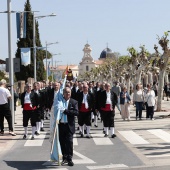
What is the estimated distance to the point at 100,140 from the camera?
15.4m

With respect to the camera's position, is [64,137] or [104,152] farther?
[104,152]

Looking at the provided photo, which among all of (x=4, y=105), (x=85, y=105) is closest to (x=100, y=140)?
(x=85, y=105)

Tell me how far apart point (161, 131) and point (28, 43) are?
51.6 m

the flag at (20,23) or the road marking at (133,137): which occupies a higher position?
the flag at (20,23)

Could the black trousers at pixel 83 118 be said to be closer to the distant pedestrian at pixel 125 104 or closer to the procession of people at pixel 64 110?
the procession of people at pixel 64 110

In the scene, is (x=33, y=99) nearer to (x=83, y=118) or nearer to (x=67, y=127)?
(x=83, y=118)

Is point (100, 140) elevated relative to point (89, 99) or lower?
lower

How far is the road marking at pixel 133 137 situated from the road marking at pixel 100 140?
67 centimetres

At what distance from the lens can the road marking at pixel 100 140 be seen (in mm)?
14734

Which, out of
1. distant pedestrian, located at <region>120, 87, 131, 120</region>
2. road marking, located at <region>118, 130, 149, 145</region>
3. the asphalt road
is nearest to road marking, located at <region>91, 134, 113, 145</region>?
the asphalt road

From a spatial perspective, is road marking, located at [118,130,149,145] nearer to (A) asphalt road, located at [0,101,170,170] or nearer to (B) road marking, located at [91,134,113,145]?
(A) asphalt road, located at [0,101,170,170]

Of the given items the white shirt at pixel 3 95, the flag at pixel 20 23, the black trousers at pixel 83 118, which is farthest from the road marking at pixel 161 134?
the flag at pixel 20 23

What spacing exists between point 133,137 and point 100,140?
1273 millimetres

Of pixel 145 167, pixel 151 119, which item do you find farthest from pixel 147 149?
pixel 151 119
